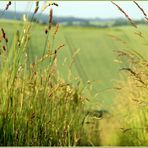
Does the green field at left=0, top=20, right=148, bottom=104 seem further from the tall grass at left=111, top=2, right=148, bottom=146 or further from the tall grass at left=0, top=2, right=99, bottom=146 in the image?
the tall grass at left=0, top=2, right=99, bottom=146

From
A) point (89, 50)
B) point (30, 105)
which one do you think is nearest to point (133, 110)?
point (30, 105)

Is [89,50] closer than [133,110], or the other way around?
[133,110]

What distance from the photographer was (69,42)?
10.0 meters

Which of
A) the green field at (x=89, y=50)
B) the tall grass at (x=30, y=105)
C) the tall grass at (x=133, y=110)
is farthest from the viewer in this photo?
the green field at (x=89, y=50)

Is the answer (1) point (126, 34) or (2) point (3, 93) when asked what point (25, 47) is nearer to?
(2) point (3, 93)

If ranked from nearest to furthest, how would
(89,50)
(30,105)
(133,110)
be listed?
(30,105)
(133,110)
(89,50)

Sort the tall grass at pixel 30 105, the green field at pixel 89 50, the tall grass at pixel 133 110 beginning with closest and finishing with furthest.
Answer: the tall grass at pixel 30 105 < the tall grass at pixel 133 110 < the green field at pixel 89 50

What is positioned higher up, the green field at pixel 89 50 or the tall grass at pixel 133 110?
the green field at pixel 89 50

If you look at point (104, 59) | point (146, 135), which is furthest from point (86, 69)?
point (146, 135)

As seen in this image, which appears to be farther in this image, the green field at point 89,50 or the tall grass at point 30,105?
the green field at point 89,50

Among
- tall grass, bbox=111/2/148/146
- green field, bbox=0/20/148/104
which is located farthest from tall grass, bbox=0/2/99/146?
green field, bbox=0/20/148/104

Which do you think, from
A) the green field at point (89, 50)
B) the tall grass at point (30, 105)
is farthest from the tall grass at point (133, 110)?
the green field at point (89, 50)

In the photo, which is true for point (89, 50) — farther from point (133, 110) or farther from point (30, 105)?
point (30, 105)

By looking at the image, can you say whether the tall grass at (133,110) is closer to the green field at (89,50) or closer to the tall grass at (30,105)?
the tall grass at (30,105)
